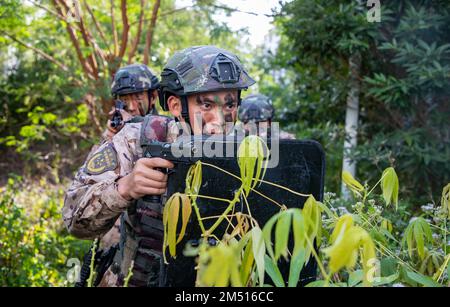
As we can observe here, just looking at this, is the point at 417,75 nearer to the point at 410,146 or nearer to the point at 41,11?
the point at 410,146

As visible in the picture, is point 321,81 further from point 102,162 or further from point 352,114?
point 102,162

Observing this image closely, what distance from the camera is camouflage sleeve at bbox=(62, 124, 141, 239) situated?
2170 mm

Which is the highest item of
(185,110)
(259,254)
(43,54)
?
(43,54)

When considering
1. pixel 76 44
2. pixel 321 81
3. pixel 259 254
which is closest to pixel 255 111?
pixel 321 81

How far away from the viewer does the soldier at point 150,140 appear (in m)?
2.23

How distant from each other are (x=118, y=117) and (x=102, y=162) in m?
2.14

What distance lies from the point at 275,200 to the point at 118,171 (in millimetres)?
833

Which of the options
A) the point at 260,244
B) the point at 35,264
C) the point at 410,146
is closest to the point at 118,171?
the point at 260,244

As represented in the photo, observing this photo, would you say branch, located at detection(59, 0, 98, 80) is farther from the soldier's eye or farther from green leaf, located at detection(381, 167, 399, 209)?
green leaf, located at detection(381, 167, 399, 209)

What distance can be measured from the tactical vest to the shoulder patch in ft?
0.45

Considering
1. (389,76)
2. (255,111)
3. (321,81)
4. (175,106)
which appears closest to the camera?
(175,106)

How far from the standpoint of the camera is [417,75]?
4.85 meters

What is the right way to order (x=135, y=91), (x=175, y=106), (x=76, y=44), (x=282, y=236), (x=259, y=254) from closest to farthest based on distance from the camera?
(x=282, y=236) < (x=259, y=254) < (x=175, y=106) < (x=135, y=91) < (x=76, y=44)

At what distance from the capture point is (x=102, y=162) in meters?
2.37
